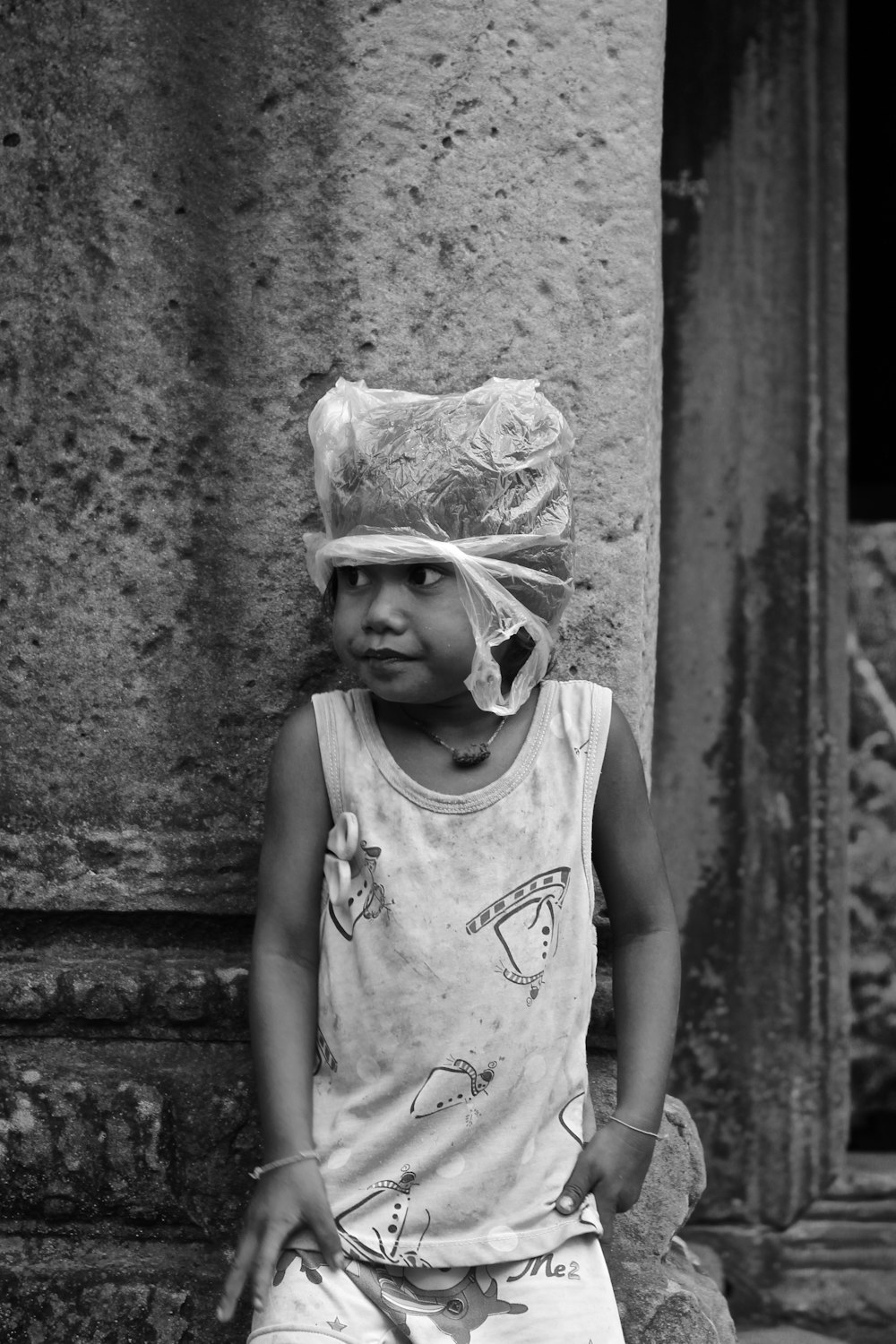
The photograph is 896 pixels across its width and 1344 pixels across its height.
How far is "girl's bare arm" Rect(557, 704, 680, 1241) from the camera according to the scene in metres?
1.75

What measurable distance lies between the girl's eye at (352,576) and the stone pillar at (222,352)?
29 centimetres

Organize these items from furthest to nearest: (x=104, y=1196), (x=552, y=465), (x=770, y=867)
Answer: (x=770, y=867) < (x=104, y=1196) < (x=552, y=465)

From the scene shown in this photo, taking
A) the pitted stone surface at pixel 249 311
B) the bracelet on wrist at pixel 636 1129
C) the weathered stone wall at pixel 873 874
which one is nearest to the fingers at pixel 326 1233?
the bracelet on wrist at pixel 636 1129

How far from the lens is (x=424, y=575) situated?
1.70m

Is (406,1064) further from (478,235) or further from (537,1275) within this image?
(478,235)

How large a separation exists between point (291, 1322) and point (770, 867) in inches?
57.7

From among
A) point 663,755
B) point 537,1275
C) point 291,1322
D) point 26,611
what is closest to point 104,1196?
point 291,1322

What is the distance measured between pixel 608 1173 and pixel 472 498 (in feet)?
2.71

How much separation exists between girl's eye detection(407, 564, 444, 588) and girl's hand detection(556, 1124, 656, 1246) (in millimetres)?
699

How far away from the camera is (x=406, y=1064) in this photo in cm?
170

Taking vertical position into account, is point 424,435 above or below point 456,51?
below

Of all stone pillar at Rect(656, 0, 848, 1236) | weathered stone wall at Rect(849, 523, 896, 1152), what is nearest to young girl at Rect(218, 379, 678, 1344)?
stone pillar at Rect(656, 0, 848, 1236)

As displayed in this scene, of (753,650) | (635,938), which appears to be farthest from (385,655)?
(753,650)

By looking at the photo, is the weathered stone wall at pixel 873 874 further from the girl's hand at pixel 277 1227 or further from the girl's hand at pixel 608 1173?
the girl's hand at pixel 277 1227
